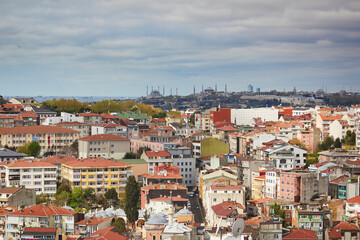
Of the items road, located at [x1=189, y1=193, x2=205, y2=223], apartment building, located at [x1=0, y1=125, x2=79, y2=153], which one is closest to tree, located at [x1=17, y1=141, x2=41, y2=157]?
apartment building, located at [x1=0, y1=125, x2=79, y2=153]

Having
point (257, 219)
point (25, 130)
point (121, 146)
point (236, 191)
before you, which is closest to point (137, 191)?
point (236, 191)

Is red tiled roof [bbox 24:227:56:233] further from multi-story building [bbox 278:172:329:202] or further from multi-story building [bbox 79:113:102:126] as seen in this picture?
multi-story building [bbox 79:113:102:126]

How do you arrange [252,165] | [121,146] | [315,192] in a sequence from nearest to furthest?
[315,192] < [252,165] < [121,146]

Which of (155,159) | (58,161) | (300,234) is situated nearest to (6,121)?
(58,161)

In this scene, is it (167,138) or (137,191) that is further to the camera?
(167,138)

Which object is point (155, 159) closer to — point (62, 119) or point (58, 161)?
point (58, 161)

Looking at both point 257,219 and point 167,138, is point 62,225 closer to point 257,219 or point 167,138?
point 257,219

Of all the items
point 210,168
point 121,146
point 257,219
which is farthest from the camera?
point 121,146
